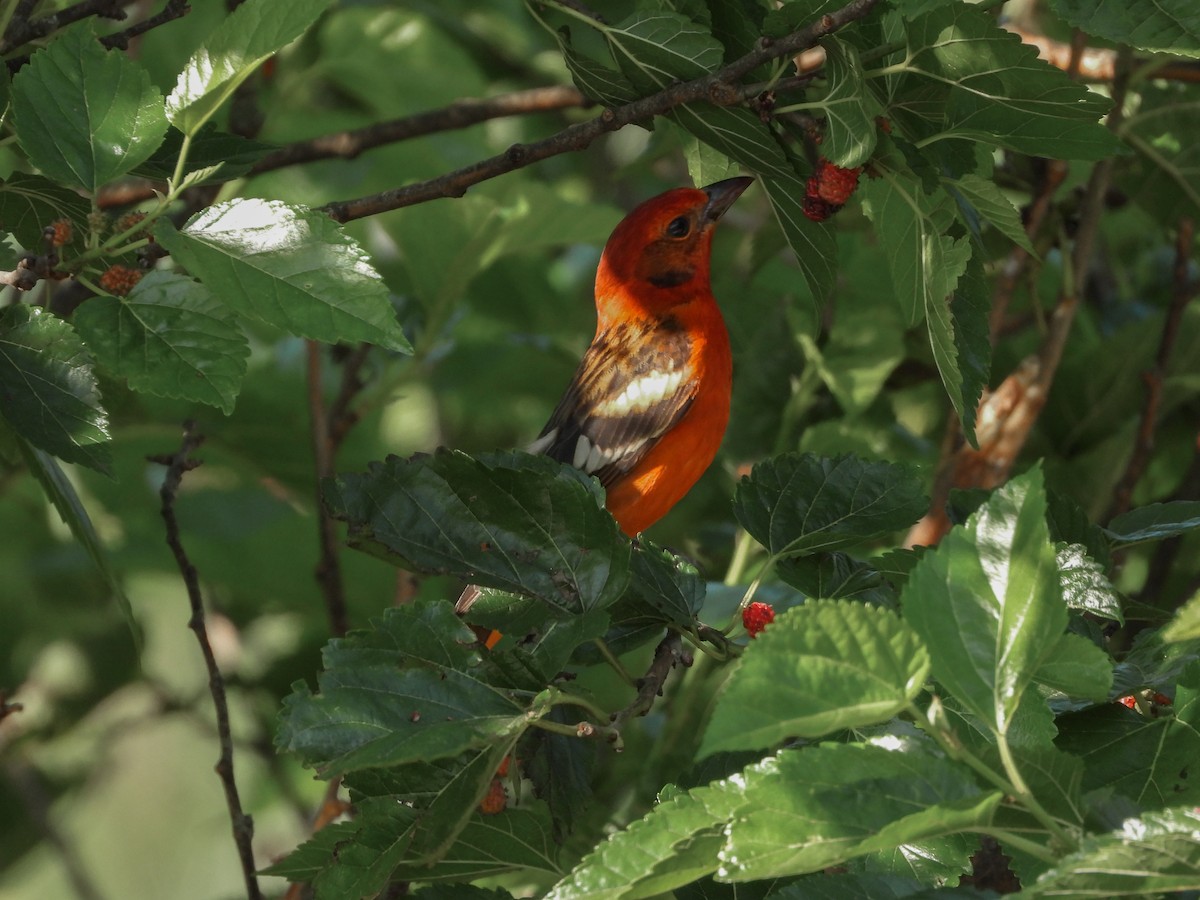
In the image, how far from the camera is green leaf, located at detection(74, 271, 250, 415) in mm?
1834

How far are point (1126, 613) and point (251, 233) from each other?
5.08 ft

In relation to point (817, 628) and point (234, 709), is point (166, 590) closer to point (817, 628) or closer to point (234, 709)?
point (234, 709)

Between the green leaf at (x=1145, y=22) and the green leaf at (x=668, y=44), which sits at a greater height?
the green leaf at (x=668, y=44)

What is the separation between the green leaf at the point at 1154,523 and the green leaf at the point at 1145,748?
0.38 meters

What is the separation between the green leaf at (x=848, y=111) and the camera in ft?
6.84

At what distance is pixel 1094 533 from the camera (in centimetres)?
221

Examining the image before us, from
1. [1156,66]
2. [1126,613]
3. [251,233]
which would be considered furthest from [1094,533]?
[1156,66]

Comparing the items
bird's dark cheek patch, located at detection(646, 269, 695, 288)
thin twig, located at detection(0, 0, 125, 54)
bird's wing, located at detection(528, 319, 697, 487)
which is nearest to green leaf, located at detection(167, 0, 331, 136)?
thin twig, located at detection(0, 0, 125, 54)

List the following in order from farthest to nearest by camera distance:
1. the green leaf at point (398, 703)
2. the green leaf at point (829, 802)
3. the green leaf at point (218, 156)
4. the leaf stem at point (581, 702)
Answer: the green leaf at point (218, 156) → the leaf stem at point (581, 702) → the green leaf at point (398, 703) → the green leaf at point (829, 802)

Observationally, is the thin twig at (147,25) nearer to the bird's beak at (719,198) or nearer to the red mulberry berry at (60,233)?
the red mulberry berry at (60,233)

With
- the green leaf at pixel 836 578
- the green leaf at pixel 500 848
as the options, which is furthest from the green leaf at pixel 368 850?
the green leaf at pixel 836 578

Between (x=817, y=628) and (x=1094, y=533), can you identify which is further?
(x=1094, y=533)

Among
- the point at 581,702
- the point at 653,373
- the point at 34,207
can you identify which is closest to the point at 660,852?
the point at 581,702

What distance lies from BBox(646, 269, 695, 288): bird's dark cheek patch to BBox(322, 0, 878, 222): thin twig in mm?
1968
